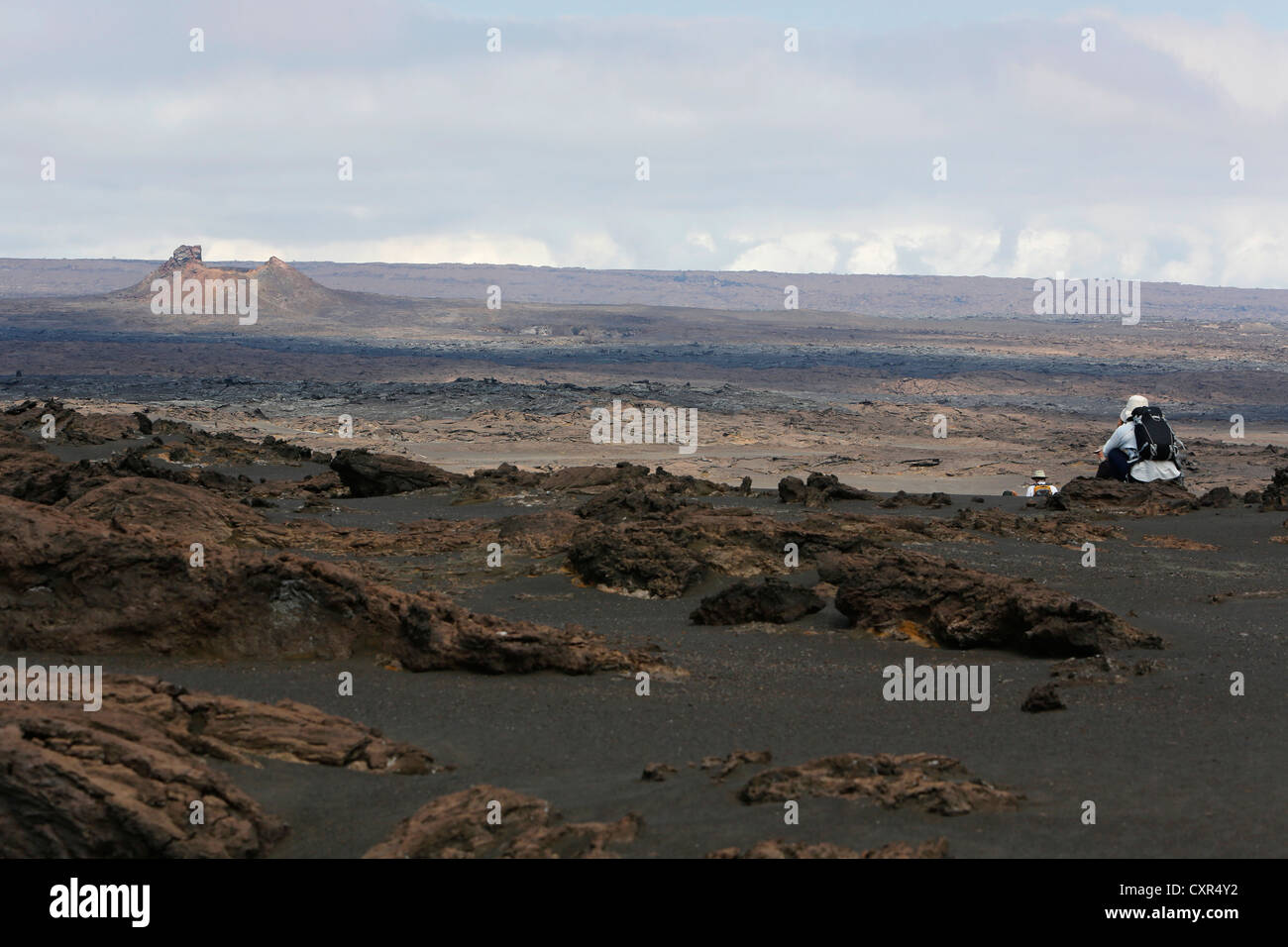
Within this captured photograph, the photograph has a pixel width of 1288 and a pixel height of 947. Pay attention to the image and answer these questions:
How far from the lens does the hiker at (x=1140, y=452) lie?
52.0 ft

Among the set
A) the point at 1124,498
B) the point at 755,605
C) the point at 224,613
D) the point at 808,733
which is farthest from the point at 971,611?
the point at 1124,498

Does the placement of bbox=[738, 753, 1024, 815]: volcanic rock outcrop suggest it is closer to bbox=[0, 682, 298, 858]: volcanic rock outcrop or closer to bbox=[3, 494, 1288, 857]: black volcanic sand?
bbox=[3, 494, 1288, 857]: black volcanic sand

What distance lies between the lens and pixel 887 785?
4.67 m

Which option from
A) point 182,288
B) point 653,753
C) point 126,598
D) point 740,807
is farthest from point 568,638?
point 182,288

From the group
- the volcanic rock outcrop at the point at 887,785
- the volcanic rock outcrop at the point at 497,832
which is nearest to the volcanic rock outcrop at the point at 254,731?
the volcanic rock outcrop at the point at 497,832

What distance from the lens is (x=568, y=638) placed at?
7.27m

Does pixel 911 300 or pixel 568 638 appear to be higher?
pixel 911 300

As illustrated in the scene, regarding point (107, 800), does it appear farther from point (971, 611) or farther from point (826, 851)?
point (971, 611)

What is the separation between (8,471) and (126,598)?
848cm

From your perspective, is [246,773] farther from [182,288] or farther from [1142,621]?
[182,288]

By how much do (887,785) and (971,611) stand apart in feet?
10.8

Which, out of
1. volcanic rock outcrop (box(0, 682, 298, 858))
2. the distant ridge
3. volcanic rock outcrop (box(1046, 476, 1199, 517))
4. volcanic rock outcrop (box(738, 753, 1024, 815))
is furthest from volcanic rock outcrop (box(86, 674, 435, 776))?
the distant ridge

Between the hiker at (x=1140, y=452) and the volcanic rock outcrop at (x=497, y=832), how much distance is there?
12938 mm

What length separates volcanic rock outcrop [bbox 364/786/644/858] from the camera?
13.5 ft
